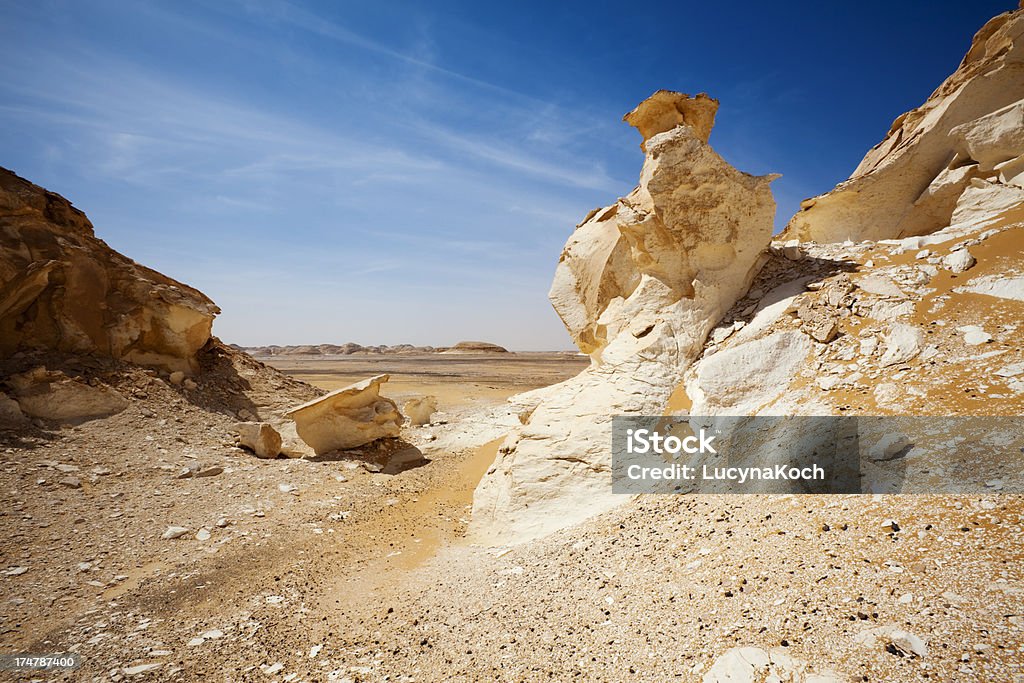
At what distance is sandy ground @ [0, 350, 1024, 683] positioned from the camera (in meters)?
2.30

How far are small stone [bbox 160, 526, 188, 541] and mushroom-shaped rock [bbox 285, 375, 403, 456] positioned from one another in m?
2.91

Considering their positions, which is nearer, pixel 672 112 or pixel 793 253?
pixel 793 253

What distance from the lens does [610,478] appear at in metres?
4.72

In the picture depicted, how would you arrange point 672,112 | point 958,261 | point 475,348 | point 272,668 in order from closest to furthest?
point 272,668
point 958,261
point 672,112
point 475,348

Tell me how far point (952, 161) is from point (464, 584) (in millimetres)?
10604

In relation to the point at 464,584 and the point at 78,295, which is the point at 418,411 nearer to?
the point at 78,295

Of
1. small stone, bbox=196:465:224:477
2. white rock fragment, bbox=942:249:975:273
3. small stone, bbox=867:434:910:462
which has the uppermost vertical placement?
white rock fragment, bbox=942:249:975:273

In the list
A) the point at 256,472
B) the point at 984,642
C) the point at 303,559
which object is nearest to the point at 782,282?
the point at 984,642

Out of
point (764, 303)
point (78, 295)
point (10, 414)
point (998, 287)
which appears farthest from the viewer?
point (78, 295)

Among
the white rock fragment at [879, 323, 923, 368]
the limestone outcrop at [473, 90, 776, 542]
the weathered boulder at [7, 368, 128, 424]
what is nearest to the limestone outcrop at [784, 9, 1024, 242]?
the white rock fragment at [879, 323, 923, 368]

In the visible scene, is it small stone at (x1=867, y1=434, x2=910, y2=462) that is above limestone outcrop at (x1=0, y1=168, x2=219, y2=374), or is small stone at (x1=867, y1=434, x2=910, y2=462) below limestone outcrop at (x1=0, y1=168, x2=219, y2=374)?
below

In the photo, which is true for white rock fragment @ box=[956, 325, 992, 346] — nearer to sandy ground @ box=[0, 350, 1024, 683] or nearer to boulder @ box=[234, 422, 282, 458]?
sandy ground @ box=[0, 350, 1024, 683]

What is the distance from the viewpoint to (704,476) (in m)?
4.12

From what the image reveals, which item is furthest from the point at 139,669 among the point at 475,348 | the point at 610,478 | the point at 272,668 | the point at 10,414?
the point at 475,348
